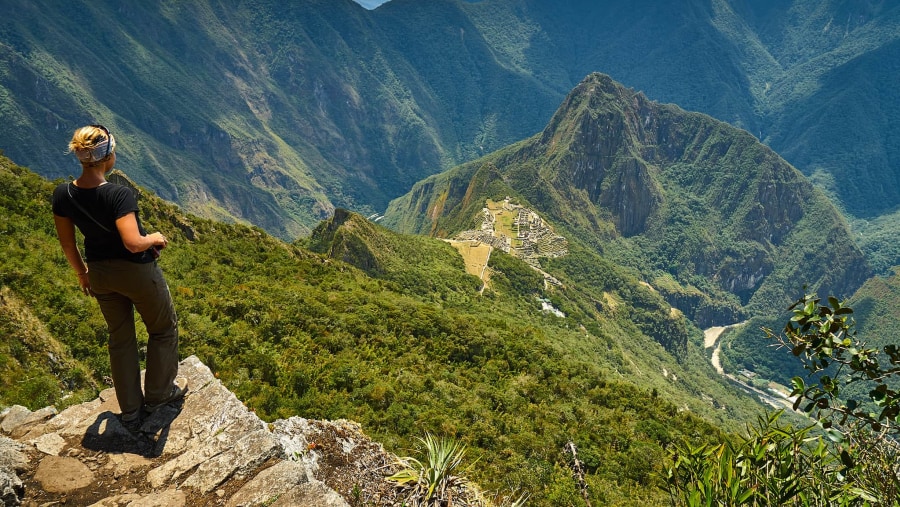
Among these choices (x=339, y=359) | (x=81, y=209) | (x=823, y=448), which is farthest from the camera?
(x=339, y=359)

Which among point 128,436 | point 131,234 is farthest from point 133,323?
point 131,234

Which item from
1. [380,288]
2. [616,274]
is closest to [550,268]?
[616,274]

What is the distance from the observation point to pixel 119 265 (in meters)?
7.19

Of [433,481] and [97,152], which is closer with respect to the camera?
[97,152]

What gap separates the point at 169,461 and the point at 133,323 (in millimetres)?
2364

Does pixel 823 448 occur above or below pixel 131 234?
below

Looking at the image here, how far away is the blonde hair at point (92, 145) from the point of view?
6711mm

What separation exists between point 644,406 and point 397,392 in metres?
22.1

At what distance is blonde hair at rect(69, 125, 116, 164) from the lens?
6.71 metres

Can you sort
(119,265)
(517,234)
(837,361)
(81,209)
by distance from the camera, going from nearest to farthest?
(837,361) < (81,209) < (119,265) < (517,234)

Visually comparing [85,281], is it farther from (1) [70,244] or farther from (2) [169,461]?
(2) [169,461]

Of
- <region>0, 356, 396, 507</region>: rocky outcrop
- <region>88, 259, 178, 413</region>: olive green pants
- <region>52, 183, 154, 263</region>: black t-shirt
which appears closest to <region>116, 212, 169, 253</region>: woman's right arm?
<region>52, 183, 154, 263</region>: black t-shirt

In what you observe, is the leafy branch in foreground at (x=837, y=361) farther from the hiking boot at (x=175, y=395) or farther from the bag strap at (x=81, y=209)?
the hiking boot at (x=175, y=395)

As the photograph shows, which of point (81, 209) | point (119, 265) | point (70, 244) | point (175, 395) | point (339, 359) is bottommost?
point (339, 359)
